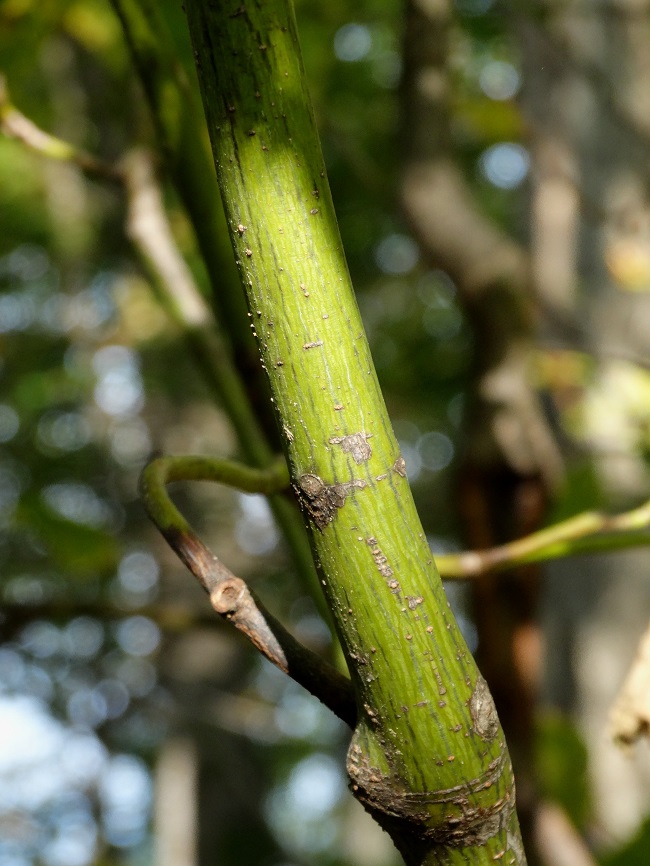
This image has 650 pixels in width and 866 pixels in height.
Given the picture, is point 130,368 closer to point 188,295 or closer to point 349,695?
point 188,295

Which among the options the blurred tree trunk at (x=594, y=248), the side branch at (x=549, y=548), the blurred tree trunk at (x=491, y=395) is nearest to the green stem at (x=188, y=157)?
the side branch at (x=549, y=548)

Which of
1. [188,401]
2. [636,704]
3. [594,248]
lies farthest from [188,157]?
[188,401]

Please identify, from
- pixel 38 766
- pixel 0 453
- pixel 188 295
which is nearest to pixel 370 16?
pixel 188 295

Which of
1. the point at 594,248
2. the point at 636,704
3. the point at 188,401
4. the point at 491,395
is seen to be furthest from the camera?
the point at 188,401

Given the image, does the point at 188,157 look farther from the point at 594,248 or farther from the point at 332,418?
the point at 594,248

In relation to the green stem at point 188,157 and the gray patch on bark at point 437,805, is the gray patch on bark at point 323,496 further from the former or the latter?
the green stem at point 188,157

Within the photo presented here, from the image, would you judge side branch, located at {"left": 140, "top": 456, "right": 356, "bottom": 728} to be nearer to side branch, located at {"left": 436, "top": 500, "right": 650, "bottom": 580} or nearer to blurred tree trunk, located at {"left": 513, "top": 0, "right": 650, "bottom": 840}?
side branch, located at {"left": 436, "top": 500, "right": 650, "bottom": 580}
